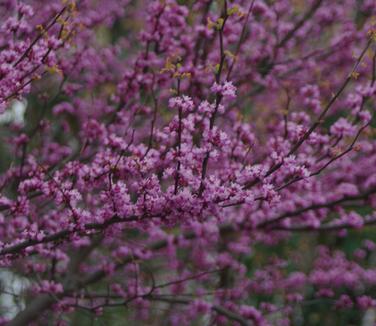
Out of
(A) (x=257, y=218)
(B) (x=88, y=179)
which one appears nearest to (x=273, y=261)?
(A) (x=257, y=218)

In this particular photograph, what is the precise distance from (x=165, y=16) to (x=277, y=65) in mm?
2126

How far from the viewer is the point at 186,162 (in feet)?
12.8

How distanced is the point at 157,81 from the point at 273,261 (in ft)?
12.7

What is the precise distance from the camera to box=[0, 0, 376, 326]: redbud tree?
4086 mm

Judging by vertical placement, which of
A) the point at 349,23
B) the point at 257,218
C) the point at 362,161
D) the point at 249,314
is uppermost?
the point at 349,23

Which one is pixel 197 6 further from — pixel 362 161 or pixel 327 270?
pixel 327 270

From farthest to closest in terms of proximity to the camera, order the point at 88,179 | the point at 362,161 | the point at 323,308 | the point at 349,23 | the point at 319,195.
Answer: the point at 323,308
the point at 349,23
the point at 362,161
the point at 319,195
the point at 88,179

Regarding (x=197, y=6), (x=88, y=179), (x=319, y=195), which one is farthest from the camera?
(x=197, y=6)

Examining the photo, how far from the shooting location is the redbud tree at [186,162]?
4.09m

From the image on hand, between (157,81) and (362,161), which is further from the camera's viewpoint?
(362,161)

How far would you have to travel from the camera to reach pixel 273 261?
29.5 ft

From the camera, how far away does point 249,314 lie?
6.30 m

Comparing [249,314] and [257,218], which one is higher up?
[257,218]

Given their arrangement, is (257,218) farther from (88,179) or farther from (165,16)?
(88,179)
